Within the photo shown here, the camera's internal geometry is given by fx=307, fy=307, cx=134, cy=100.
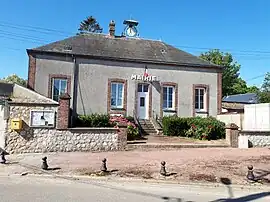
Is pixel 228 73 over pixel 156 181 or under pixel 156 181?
over

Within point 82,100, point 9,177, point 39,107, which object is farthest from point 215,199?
point 82,100

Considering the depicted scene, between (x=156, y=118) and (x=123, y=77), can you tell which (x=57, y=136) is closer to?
(x=123, y=77)

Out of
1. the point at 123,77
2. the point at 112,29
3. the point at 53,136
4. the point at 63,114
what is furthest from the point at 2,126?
the point at 112,29

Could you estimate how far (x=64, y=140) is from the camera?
47.3ft

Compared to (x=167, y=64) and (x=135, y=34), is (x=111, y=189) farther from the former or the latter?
(x=135, y=34)

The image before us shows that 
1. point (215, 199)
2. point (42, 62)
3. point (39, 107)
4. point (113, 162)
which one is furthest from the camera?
point (42, 62)

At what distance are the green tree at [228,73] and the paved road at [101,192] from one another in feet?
153

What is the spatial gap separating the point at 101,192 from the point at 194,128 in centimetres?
1304

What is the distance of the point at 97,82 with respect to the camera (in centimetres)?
2195

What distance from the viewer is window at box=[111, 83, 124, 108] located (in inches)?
880

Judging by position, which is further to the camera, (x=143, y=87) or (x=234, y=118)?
(x=143, y=87)

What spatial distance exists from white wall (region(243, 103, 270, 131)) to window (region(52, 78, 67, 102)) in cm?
1250

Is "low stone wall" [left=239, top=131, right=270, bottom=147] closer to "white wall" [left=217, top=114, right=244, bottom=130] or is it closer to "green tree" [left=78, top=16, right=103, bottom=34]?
"white wall" [left=217, top=114, right=244, bottom=130]

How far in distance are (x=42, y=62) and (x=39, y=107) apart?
7393mm
